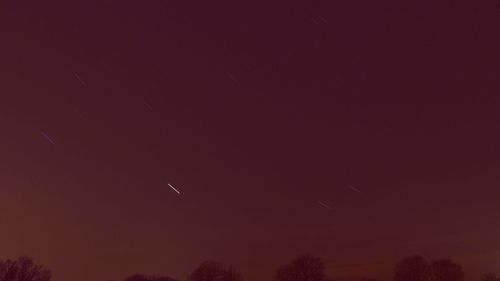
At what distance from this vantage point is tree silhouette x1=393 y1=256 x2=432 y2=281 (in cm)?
10769

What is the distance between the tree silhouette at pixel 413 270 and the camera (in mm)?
107688

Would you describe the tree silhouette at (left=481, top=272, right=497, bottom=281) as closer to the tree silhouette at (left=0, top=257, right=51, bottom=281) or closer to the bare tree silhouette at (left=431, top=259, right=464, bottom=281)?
the bare tree silhouette at (left=431, top=259, right=464, bottom=281)

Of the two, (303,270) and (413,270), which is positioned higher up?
(413,270)

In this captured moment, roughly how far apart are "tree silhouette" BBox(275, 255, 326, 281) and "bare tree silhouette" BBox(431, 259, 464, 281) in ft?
93.9

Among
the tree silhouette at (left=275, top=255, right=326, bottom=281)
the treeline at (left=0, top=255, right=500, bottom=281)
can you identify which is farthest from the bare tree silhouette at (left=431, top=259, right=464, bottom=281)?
the tree silhouette at (left=275, top=255, right=326, bottom=281)

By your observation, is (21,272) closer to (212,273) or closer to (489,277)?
(212,273)

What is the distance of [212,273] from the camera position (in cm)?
11175

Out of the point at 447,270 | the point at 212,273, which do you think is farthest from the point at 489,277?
the point at 212,273

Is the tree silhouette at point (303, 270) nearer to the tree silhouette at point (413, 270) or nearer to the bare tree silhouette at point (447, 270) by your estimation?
the tree silhouette at point (413, 270)

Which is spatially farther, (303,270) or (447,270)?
(447,270)

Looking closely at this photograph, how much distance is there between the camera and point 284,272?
4247 inches

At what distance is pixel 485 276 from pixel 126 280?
91416 millimetres

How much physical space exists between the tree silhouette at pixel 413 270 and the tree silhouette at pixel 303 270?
17795mm

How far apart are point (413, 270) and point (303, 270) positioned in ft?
81.6
